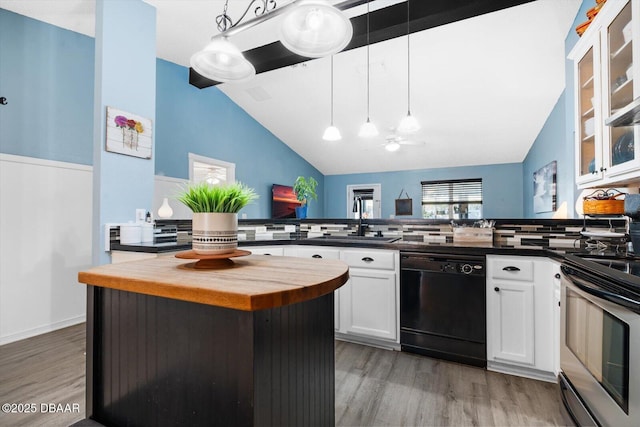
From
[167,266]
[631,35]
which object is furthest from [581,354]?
[167,266]

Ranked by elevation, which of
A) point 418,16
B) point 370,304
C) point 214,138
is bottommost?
point 370,304

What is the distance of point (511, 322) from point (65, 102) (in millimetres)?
4387

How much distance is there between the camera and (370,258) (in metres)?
2.54

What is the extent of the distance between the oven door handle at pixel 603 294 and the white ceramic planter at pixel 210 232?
1400mm

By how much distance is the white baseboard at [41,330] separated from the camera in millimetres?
2660

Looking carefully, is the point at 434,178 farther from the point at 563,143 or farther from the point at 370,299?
the point at 370,299

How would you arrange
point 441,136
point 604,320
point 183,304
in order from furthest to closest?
point 441,136 < point 604,320 < point 183,304

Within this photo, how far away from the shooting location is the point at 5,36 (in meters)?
2.68

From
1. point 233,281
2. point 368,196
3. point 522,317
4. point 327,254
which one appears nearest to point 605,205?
Result: point 522,317

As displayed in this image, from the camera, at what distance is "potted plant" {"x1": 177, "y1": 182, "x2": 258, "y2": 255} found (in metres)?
1.03

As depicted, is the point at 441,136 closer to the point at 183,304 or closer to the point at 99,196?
the point at 99,196

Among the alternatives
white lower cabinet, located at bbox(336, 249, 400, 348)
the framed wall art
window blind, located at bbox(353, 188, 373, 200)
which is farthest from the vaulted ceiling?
white lower cabinet, located at bbox(336, 249, 400, 348)

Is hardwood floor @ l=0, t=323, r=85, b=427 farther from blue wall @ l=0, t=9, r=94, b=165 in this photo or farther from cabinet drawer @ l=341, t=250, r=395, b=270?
cabinet drawer @ l=341, t=250, r=395, b=270

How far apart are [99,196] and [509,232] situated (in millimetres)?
3366
